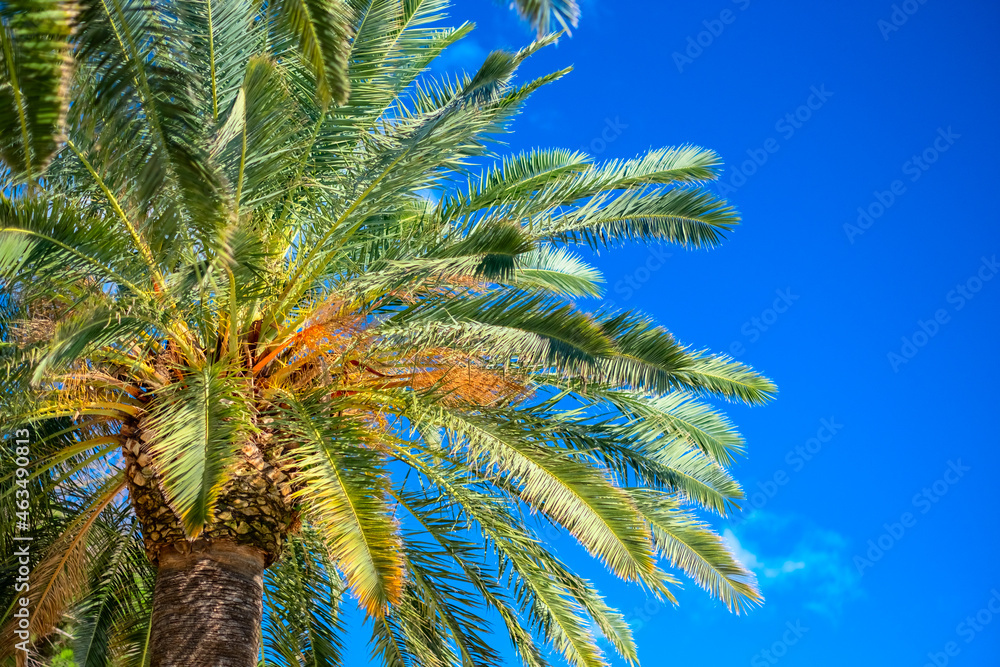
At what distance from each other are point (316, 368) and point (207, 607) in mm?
2050

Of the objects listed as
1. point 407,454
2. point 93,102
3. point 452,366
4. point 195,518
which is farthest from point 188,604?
point 93,102

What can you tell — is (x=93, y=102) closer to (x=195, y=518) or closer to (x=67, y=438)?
(x=195, y=518)

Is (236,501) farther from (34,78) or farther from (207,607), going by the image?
(34,78)

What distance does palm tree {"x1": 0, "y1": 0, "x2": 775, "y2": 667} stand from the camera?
21.1ft

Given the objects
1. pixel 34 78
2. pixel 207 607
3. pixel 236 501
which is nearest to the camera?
pixel 34 78

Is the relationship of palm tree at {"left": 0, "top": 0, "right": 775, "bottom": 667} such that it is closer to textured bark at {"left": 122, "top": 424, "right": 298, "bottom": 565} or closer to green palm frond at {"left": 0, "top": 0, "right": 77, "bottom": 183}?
textured bark at {"left": 122, "top": 424, "right": 298, "bottom": 565}

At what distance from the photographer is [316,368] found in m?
8.16

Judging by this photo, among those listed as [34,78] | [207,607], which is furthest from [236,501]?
[34,78]

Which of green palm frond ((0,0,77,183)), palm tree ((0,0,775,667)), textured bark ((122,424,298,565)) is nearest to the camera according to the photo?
green palm frond ((0,0,77,183))

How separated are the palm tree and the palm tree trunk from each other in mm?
21

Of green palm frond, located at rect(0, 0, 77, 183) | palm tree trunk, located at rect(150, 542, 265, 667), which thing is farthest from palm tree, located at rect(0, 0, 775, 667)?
green palm frond, located at rect(0, 0, 77, 183)

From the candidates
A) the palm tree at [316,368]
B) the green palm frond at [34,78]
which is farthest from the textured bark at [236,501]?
the green palm frond at [34,78]

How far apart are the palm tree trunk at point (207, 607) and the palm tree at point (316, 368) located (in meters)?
0.02

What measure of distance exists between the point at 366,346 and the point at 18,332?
262cm
